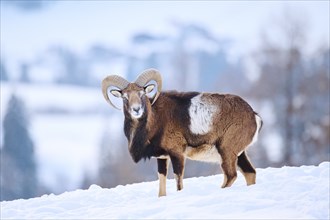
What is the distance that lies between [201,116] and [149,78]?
55.2 inches

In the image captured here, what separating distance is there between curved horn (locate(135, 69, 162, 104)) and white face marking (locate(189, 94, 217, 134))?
85 cm

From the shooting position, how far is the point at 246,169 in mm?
14102

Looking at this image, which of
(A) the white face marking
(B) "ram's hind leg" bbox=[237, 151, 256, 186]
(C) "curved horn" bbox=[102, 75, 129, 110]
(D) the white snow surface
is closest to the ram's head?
(C) "curved horn" bbox=[102, 75, 129, 110]

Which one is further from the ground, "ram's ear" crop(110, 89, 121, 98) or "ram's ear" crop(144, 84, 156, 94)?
"ram's ear" crop(144, 84, 156, 94)

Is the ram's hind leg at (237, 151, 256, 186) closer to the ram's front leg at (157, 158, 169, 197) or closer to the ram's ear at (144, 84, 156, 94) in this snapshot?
the ram's front leg at (157, 158, 169, 197)

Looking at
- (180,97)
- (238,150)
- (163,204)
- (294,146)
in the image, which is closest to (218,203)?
(163,204)

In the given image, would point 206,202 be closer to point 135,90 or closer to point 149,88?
point 135,90

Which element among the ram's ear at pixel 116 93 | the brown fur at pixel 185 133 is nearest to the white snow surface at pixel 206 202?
the brown fur at pixel 185 133

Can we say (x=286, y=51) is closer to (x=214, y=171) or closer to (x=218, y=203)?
(x=214, y=171)

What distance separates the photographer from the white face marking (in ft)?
45.5

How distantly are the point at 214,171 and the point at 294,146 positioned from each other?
6038mm

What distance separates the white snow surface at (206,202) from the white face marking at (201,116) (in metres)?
1.17

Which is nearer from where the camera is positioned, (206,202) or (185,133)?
(206,202)

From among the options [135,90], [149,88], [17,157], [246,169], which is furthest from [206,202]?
[17,157]
